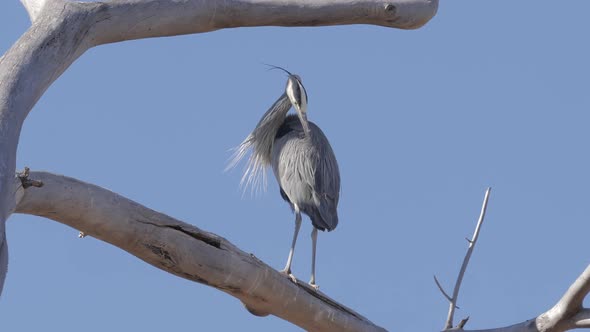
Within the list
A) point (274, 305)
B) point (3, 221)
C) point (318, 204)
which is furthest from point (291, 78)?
point (3, 221)

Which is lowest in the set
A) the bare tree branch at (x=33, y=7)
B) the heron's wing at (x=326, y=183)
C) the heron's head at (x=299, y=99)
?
the bare tree branch at (x=33, y=7)

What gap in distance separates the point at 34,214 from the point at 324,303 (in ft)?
6.11

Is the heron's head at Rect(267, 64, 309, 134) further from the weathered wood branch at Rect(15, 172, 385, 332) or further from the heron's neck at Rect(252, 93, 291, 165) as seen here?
the weathered wood branch at Rect(15, 172, 385, 332)

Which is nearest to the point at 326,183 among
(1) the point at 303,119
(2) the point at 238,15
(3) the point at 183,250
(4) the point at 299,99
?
(1) the point at 303,119

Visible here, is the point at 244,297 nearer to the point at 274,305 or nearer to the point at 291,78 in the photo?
the point at 274,305

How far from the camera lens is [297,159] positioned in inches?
364

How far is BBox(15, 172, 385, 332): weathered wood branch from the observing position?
5.61 m

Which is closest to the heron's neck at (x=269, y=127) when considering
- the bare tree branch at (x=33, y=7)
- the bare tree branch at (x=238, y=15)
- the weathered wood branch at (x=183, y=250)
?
the bare tree branch at (x=238, y=15)

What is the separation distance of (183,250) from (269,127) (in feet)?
12.2

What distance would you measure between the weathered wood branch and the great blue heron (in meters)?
1.65

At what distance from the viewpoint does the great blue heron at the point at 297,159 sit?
9.04 meters

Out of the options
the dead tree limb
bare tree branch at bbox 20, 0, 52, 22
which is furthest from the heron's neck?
bare tree branch at bbox 20, 0, 52, 22

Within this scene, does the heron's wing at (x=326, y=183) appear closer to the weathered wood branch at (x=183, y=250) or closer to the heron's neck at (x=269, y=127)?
the heron's neck at (x=269, y=127)

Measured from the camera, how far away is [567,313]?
6426 millimetres
